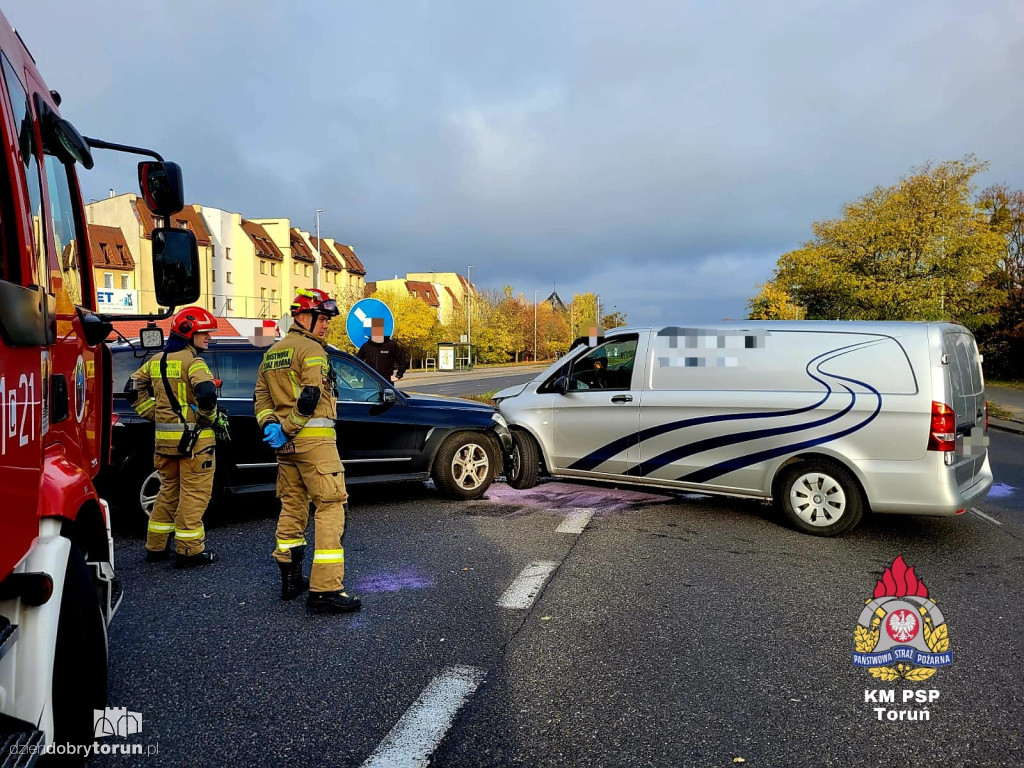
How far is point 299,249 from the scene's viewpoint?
71250 millimetres

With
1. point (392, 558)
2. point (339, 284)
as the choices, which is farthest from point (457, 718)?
point (339, 284)

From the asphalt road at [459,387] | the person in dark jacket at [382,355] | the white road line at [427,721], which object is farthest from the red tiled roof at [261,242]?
the white road line at [427,721]

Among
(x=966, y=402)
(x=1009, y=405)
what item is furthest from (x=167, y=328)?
(x=1009, y=405)

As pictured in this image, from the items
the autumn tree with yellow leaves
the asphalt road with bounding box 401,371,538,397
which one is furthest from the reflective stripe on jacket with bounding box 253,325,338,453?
the autumn tree with yellow leaves

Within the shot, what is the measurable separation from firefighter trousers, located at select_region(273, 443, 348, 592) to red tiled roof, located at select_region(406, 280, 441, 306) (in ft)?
318

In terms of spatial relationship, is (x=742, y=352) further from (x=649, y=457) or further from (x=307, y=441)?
(x=307, y=441)

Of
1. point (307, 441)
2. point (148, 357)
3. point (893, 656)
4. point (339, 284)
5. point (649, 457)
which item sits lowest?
point (893, 656)

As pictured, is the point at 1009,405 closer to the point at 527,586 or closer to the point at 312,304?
the point at 527,586

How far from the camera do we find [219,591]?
463 cm

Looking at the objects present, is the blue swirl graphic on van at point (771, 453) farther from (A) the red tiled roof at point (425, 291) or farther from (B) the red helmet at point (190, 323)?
(A) the red tiled roof at point (425, 291)

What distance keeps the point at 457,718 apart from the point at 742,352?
4.49 meters

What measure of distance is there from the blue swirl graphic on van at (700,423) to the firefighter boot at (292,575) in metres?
3.53

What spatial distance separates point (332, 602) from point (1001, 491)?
308 inches

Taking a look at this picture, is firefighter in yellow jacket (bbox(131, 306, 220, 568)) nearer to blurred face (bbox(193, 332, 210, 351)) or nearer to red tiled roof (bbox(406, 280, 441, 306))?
blurred face (bbox(193, 332, 210, 351))
